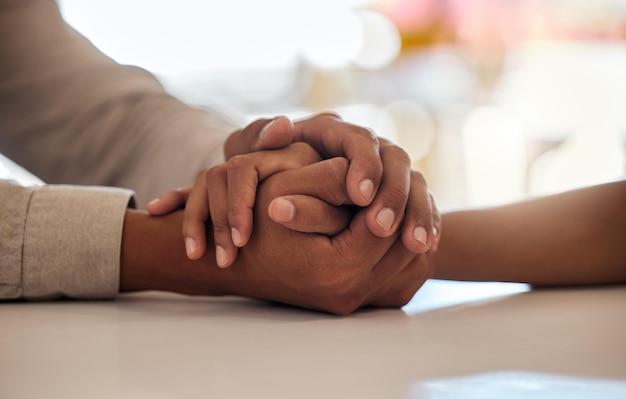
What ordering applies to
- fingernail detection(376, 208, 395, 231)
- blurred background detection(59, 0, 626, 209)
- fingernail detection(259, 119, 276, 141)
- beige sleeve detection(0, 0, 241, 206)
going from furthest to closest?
blurred background detection(59, 0, 626, 209), beige sleeve detection(0, 0, 241, 206), fingernail detection(259, 119, 276, 141), fingernail detection(376, 208, 395, 231)

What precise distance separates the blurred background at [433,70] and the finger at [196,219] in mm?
2200

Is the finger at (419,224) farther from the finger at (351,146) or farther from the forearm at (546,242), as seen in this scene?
the forearm at (546,242)

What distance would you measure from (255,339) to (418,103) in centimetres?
259

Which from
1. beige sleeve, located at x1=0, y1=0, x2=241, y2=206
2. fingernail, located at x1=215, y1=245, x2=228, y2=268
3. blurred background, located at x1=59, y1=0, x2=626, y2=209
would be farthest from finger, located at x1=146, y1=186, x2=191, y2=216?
blurred background, located at x1=59, y1=0, x2=626, y2=209

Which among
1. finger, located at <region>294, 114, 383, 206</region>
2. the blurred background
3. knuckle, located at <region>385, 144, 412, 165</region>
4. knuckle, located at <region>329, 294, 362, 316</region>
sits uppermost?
the blurred background

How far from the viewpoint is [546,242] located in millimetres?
767

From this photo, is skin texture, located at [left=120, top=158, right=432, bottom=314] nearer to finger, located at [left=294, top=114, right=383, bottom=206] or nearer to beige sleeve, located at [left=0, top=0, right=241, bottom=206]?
finger, located at [left=294, top=114, right=383, bottom=206]

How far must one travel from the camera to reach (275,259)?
0.63 m

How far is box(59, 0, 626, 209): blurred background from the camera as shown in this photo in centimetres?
289

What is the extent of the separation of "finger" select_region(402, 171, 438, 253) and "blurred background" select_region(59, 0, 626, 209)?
230 centimetres

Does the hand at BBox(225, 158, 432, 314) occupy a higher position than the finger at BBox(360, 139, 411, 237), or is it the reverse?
the finger at BBox(360, 139, 411, 237)

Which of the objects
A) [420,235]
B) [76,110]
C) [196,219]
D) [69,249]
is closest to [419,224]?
[420,235]

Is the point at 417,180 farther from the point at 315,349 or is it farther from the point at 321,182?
the point at 315,349

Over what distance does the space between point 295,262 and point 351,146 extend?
0.12m
